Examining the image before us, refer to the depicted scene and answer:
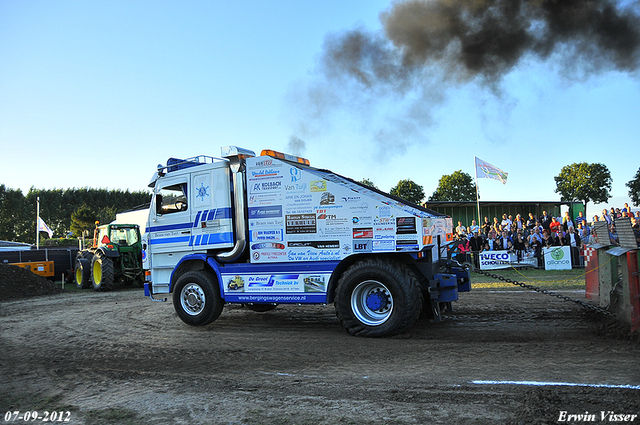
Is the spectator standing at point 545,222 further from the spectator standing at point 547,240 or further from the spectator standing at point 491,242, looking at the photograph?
the spectator standing at point 491,242

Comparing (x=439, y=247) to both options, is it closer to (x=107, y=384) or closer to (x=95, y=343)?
(x=107, y=384)

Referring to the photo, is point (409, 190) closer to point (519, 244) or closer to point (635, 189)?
point (635, 189)

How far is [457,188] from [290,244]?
68.8 m

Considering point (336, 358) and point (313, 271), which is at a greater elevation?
point (313, 271)

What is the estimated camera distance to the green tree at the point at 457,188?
236 ft

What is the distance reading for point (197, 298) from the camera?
7.98m

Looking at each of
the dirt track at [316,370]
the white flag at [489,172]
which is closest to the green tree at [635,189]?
the white flag at [489,172]

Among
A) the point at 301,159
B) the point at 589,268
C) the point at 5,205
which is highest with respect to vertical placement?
the point at 5,205

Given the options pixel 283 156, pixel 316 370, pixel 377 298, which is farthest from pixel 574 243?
pixel 316 370

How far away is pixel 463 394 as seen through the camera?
4.02 metres

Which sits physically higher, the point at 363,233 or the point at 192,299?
the point at 363,233

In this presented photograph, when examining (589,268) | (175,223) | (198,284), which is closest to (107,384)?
(198,284)

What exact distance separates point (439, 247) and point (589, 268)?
2774 millimetres

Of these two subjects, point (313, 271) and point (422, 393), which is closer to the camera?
point (422, 393)
